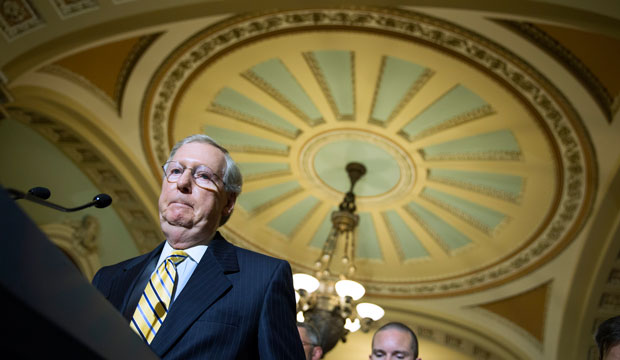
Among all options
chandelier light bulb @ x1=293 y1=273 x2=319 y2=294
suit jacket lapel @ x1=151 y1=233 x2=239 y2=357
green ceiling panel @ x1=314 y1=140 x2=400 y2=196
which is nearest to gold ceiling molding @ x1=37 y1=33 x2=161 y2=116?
green ceiling panel @ x1=314 y1=140 x2=400 y2=196

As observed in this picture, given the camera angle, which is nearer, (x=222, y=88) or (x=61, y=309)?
(x=61, y=309)

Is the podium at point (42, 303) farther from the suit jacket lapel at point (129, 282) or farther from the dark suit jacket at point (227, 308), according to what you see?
the suit jacket lapel at point (129, 282)

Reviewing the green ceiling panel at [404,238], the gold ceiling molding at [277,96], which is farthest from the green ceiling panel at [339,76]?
the green ceiling panel at [404,238]

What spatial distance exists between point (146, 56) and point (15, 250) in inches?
212

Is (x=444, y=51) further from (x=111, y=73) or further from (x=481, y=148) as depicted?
(x=111, y=73)

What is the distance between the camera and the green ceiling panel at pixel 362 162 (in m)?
7.45

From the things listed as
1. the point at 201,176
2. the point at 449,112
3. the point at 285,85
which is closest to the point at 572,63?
the point at 449,112

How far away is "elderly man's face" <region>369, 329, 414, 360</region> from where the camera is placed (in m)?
3.34

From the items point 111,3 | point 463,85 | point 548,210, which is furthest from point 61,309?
point 548,210

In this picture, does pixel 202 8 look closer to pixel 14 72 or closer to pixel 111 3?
pixel 111 3

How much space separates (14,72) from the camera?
4629 mm

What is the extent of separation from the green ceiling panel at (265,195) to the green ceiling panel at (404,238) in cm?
146

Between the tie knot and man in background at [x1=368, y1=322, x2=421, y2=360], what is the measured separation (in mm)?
2145

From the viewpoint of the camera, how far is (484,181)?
24.0 feet
